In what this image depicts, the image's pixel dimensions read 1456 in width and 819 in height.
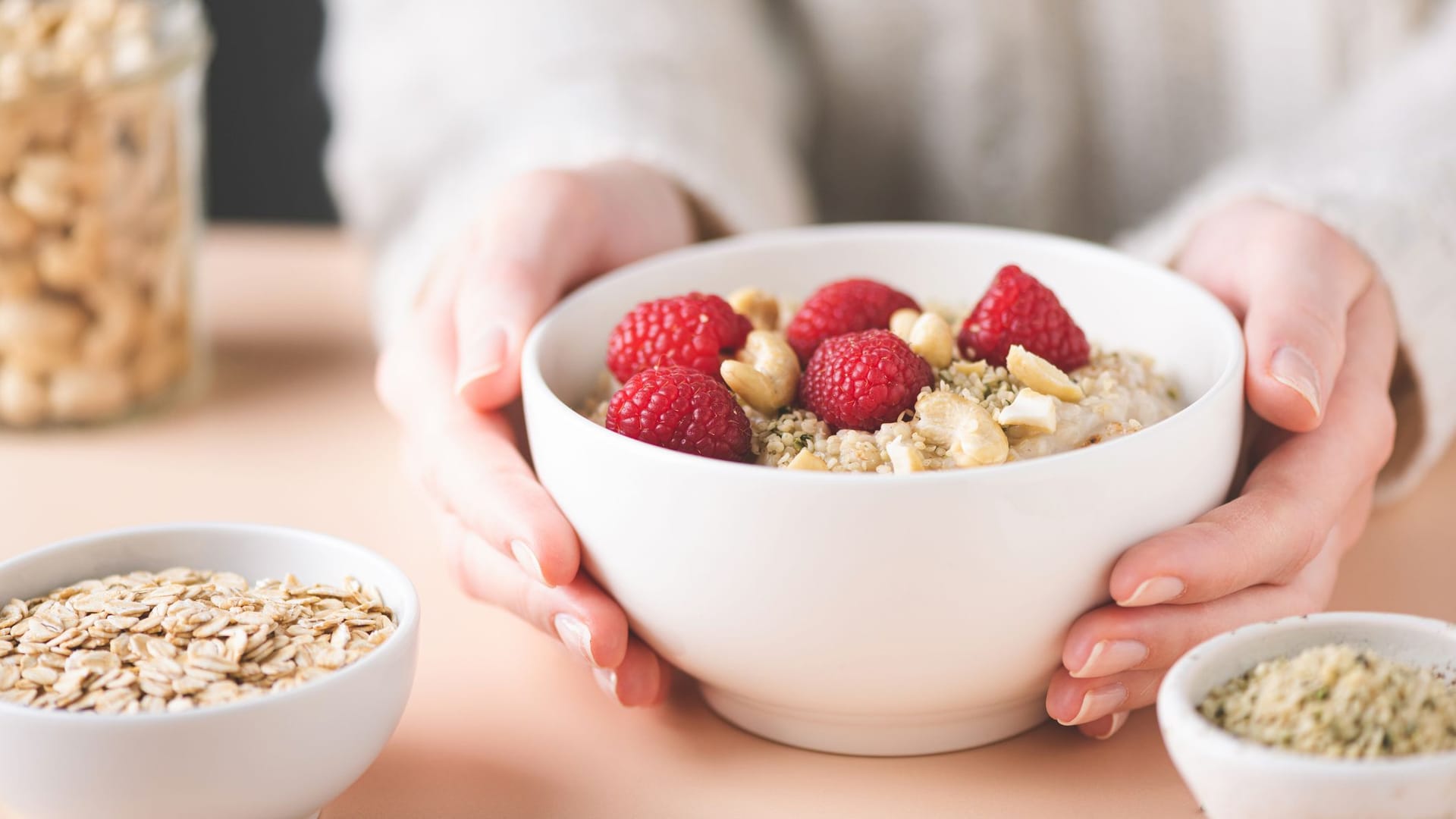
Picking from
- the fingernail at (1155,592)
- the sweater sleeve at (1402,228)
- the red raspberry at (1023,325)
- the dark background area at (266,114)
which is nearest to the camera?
the fingernail at (1155,592)

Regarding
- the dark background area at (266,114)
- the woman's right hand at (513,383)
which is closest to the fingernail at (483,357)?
the woman's right hand at (513,383)

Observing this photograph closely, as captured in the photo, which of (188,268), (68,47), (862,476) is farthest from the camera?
(188,268)

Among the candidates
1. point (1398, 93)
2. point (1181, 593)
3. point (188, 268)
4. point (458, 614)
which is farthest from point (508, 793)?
point (1398, 93)

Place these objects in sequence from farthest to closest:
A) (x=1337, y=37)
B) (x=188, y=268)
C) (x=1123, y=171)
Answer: (x=1123, y=171)
(x=1337, y=37)
(x=188, y=268)

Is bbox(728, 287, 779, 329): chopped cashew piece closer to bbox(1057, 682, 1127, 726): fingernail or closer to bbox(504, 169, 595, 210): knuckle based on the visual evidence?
bbox(504, 169, 595, 210): knuckle

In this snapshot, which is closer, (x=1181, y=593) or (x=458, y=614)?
(x=1181, y=593)

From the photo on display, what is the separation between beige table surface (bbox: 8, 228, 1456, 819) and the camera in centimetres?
61

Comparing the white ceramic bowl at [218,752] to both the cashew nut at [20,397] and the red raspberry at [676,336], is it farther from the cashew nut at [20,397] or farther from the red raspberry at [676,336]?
the cashew nut at [20,397]

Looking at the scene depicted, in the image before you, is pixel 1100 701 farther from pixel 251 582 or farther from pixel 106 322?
pixel 106 322

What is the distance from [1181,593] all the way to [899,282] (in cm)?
34

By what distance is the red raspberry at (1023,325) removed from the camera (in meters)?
0.68

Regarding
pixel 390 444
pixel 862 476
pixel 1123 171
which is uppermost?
pixel 862 476

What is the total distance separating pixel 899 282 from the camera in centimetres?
87

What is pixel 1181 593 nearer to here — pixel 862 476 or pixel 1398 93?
pixel 862 476
